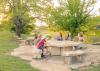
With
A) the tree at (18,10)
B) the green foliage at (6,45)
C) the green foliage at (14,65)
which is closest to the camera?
the green foliage at (14,65)

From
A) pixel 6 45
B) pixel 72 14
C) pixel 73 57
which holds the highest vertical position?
pixel 72 14

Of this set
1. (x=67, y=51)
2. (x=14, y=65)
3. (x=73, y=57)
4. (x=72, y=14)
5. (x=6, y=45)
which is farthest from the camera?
(x=72, y=14)

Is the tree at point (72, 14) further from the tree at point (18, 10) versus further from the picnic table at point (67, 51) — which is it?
the picnic table at point (67, 51)

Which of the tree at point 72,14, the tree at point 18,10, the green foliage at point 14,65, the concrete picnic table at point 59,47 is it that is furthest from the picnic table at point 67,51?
the tree at point 18,10

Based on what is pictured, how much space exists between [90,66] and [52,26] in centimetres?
1387

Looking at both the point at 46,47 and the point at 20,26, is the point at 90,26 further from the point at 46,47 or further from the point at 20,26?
A: the point at 46,47

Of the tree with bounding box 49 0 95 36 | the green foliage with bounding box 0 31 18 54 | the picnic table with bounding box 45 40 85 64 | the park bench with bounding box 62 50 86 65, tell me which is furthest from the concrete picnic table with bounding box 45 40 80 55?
the tree with bounding box 49 0 95 36

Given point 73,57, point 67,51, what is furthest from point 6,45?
point 73,57

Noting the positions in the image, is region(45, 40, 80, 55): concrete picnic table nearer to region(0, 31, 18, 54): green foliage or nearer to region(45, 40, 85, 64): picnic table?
region(45, 40, 85, 64): picnic table

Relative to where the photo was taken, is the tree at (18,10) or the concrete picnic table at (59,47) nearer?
the concrete picnic table at (59,47)

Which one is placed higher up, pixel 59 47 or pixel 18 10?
pixel 18 10

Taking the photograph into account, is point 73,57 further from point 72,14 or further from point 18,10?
point 18,10

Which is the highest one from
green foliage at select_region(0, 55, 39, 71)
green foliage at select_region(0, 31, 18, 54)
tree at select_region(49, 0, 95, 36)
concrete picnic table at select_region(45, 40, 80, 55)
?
tree at select_region(49, 0, 95, 36)

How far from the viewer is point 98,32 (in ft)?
88.9
